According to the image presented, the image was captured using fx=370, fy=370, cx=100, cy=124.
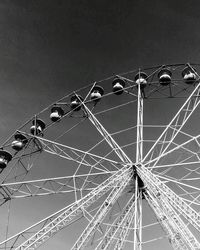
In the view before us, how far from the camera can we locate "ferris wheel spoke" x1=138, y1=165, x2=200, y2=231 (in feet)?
41.3

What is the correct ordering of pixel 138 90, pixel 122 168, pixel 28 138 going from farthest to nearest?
pixel 28 138 < pixel 138 90 < pixel 122 168

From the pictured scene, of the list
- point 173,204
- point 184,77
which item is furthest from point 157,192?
point 184,77

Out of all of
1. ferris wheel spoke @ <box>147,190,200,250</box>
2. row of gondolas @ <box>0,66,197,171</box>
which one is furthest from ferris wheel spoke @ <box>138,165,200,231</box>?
row of gondolas @ <box>0,66,197,171</box>

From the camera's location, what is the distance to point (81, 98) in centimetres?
2042

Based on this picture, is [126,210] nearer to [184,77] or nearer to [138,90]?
[138,90]

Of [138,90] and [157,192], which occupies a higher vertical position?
[138,90]

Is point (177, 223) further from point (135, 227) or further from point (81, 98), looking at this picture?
point (81, 98)

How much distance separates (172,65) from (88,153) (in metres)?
6.40

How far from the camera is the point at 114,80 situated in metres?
20.2

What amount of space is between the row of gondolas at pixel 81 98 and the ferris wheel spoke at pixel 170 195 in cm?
596

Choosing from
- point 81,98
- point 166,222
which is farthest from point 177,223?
point 81,98

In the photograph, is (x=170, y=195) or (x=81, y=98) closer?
(x=170, y=195)

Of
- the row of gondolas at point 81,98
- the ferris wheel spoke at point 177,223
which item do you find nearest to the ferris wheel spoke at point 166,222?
the ferris wheel spoke at point 177,223

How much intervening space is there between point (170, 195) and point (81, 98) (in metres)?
8.74
